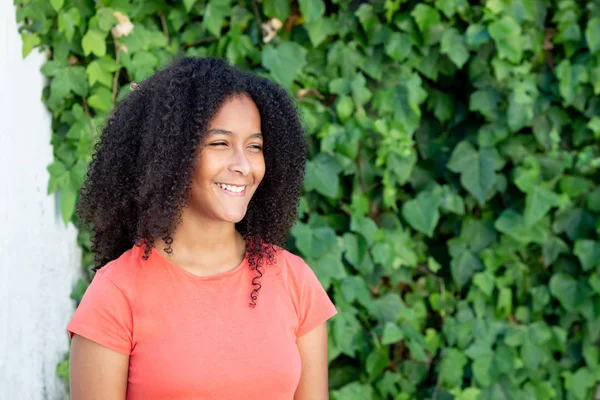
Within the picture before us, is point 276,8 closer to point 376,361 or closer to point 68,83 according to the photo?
point 68,83

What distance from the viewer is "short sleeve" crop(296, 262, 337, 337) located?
5.82 ft

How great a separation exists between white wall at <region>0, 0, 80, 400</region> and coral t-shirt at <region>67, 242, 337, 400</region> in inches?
35.6

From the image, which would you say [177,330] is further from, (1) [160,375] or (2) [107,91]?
(2) [107,91]

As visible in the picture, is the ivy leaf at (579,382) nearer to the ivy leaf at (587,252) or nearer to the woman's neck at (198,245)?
the ivy leaf at (587,252)

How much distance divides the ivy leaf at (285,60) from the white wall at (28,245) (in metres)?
0.79

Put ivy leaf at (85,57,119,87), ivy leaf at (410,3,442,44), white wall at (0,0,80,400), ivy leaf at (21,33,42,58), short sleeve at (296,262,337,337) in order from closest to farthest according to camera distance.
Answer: short sleeve at (296,262,337,337), white wall at (0,0,80,400), ivy leaf at (21,33,42,58), ivy leaf at (85,57,119,87), ivy leaf at (410,3,442,44)

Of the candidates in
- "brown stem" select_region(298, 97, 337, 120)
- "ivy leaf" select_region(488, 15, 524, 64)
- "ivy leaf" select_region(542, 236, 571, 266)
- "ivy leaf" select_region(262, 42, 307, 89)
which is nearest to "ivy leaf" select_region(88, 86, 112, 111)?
"ivy leaf" select_region(262, 42, 307, 89)

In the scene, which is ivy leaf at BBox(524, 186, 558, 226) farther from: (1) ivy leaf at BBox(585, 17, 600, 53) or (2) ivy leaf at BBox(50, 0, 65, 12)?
(2) ivy leaf at BBox(50, 0, 65, 12)

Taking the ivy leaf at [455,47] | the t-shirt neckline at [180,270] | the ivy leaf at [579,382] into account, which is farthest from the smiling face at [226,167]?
the ivy leaf at [579,382]

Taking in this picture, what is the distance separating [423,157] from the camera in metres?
2.92

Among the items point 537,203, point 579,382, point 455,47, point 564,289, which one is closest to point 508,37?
point 455,47

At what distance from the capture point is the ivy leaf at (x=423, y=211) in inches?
109

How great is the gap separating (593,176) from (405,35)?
37.4 inches

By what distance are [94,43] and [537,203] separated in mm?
1709
